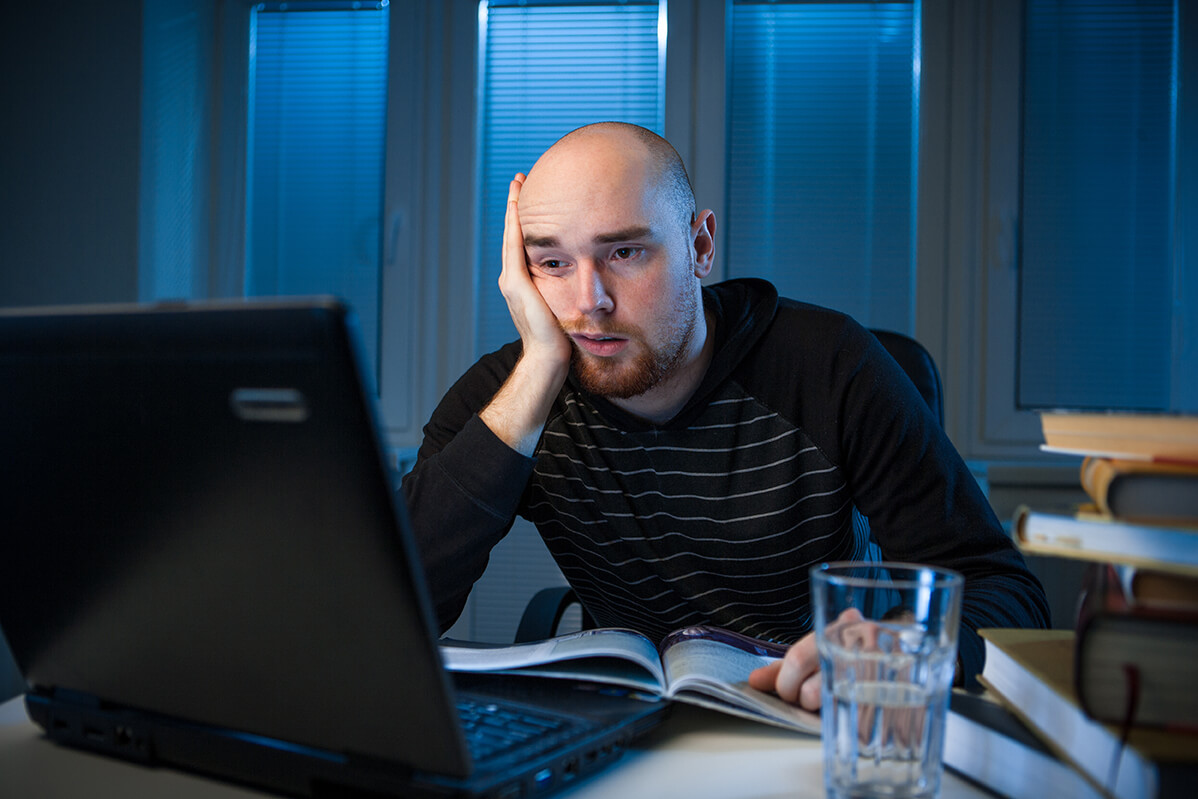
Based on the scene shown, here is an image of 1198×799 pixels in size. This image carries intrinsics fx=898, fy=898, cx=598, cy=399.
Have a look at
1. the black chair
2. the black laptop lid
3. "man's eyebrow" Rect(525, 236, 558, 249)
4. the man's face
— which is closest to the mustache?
the man's face

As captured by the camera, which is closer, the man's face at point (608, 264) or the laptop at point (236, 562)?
the laptop at point (236, 562)

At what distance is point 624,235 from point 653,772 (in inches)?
30.8

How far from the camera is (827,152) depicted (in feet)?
8.54

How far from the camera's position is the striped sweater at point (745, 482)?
43.7 inches

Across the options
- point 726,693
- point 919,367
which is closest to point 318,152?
point 919,367

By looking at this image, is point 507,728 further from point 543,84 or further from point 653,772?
point 543,84

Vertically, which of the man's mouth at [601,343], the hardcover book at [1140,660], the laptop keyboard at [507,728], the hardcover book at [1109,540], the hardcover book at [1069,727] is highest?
the man's mouth at [601,343]

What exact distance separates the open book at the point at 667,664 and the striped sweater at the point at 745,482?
32 centimetres

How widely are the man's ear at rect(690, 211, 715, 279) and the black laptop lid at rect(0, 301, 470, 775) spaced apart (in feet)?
3.25

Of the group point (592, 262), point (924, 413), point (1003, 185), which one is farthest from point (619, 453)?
point (1003, 185)

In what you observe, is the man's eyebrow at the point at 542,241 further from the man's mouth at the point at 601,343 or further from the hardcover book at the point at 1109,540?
the hardcover book at the point at 1109,540

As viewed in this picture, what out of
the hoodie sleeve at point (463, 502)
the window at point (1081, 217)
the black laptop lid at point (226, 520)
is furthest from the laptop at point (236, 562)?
the window at point (1081, 217)

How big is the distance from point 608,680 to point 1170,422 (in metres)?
0.39

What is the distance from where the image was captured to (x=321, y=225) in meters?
2.79
